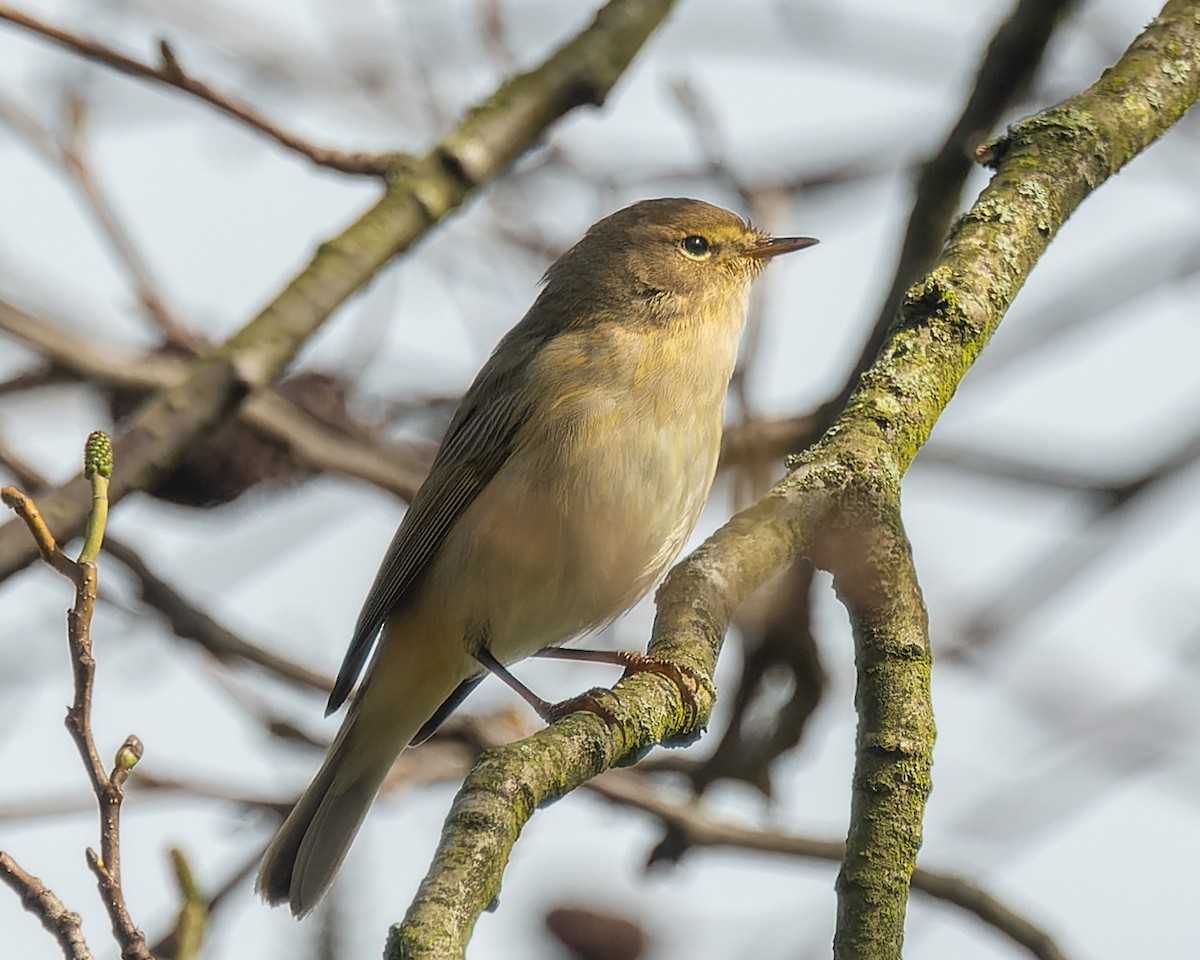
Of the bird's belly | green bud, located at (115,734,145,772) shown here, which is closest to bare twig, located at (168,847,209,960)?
green bud, located at (115,734,145,772)

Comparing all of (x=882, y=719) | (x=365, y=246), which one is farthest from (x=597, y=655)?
(x=882, y=719)

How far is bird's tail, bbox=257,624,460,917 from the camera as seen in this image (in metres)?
4.57

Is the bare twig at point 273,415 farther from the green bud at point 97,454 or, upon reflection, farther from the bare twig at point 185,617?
the green bud at point 97,454

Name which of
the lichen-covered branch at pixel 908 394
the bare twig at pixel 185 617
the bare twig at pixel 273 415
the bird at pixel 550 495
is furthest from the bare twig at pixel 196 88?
the lichen-covered branch at pixel 908 394

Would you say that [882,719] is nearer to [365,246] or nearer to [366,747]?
[365,246]

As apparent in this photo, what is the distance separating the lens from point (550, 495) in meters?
4.22

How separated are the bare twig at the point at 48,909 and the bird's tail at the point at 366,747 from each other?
256 cm

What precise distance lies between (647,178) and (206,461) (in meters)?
2.19

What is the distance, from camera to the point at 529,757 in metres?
2.07

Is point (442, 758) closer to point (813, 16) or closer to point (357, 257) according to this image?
point (357, 257)

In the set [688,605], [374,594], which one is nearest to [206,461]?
[374,594]

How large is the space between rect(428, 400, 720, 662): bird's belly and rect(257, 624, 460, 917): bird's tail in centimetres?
31

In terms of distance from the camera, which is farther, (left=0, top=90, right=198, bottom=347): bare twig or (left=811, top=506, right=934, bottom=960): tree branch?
(left=0, top=90, right=198, bottom=347): bare twig

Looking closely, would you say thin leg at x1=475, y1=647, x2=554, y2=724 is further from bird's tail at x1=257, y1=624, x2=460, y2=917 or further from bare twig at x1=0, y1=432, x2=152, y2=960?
bare twig at x1=0, y1=432, x2=152, y2=960
